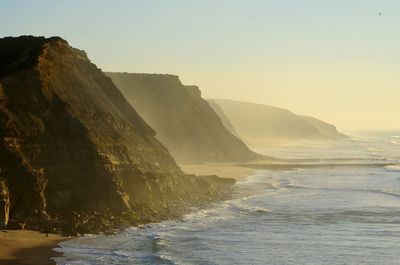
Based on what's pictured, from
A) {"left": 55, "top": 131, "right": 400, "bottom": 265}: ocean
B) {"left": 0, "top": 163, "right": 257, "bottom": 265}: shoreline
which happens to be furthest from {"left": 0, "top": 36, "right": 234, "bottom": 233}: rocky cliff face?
{"left": 55, "top": 131, "right": 400, "bottom": 265}: ocean

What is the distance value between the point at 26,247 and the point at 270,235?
43.3 ft

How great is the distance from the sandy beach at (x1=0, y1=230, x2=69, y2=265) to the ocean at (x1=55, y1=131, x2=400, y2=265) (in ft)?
2.54

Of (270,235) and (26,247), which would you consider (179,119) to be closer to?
(270,235)

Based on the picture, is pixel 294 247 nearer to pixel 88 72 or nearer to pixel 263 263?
pixel 263 263

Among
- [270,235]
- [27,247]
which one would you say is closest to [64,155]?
[27,247]

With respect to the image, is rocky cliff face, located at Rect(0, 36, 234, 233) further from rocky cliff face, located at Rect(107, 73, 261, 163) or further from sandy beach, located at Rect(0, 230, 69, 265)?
rocky cliff face, located at Rect(107, 73, 261, 163)

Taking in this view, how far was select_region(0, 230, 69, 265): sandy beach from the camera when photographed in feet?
83.5

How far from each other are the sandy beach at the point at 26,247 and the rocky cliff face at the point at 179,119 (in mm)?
58203

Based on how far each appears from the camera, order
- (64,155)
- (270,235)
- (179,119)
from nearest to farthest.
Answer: (270,235)
(64,155)
(179,119)

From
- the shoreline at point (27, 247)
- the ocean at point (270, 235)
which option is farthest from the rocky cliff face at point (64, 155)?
the ocean at point (270, 235)

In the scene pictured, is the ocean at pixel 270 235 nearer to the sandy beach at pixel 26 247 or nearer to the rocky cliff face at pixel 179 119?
the sandy beach at pixel 26 247

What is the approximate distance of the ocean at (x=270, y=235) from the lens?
27.0 meters

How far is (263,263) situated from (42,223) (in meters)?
12.3

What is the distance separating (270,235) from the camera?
33094 millimetres
